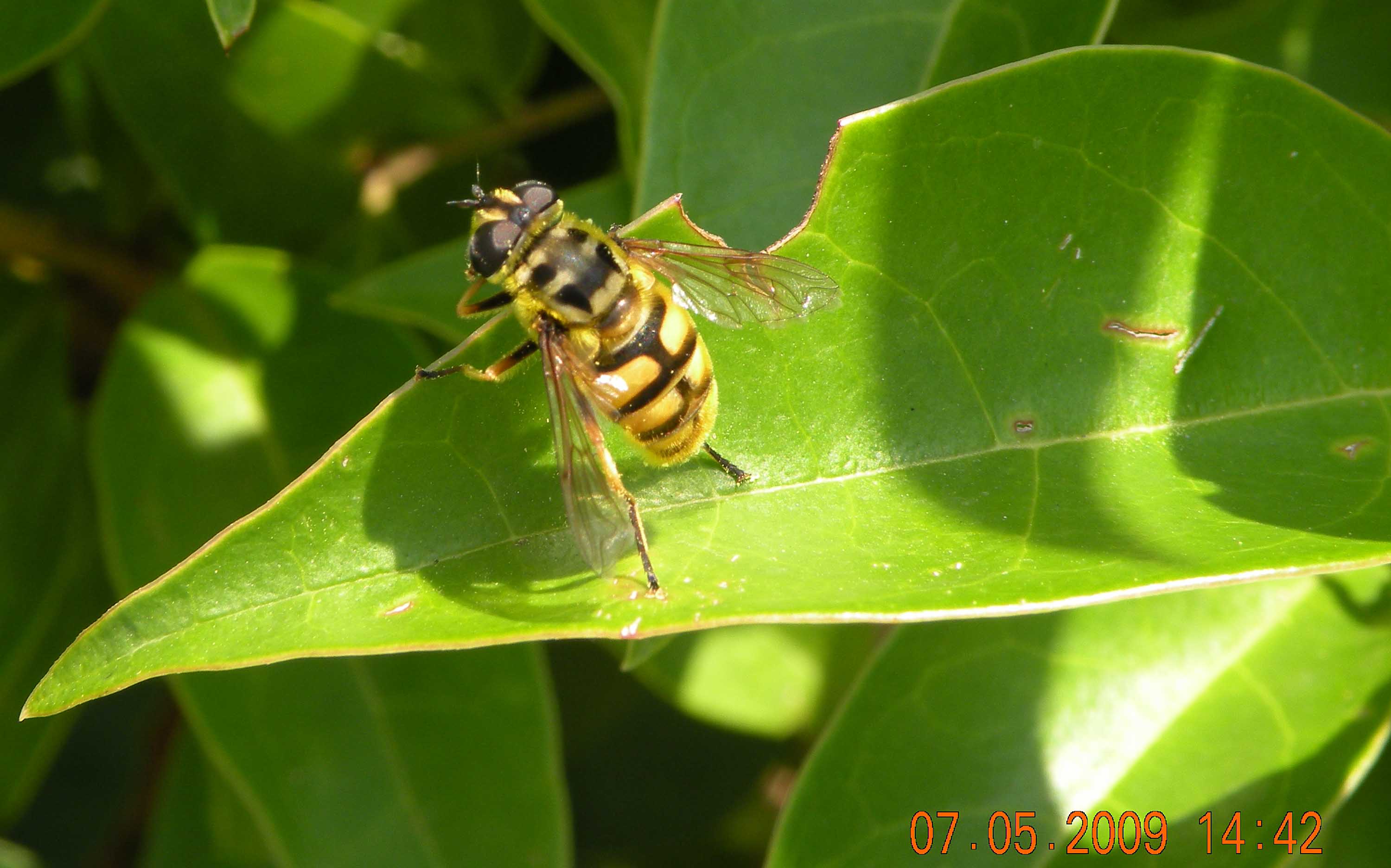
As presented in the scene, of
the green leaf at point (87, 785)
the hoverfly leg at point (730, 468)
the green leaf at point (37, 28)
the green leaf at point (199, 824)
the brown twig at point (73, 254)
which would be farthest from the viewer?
the green leaf at point (87, 785)

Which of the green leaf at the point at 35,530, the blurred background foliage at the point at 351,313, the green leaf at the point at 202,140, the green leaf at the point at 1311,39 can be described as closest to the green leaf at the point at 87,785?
the blurred background foliage at the point at 351,313

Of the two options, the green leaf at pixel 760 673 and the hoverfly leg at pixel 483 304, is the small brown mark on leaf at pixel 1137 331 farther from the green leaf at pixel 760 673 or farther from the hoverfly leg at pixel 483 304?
the green leaf at pixel 760 673

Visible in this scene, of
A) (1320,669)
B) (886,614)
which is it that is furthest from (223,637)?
(1320,669)

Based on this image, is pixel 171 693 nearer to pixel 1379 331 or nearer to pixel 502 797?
pixel 502 797

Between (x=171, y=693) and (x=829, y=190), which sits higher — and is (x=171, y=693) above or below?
below

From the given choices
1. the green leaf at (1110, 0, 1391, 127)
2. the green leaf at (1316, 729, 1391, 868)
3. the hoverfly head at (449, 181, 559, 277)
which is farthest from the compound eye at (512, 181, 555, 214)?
the green leaf at (1316, 729, 1391, 868)

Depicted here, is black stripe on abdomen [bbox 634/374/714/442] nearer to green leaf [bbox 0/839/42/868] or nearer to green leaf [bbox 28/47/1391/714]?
green leaf [bbox 28/47/1391/714]

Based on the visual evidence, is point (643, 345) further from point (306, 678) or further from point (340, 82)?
point (340, 82)
